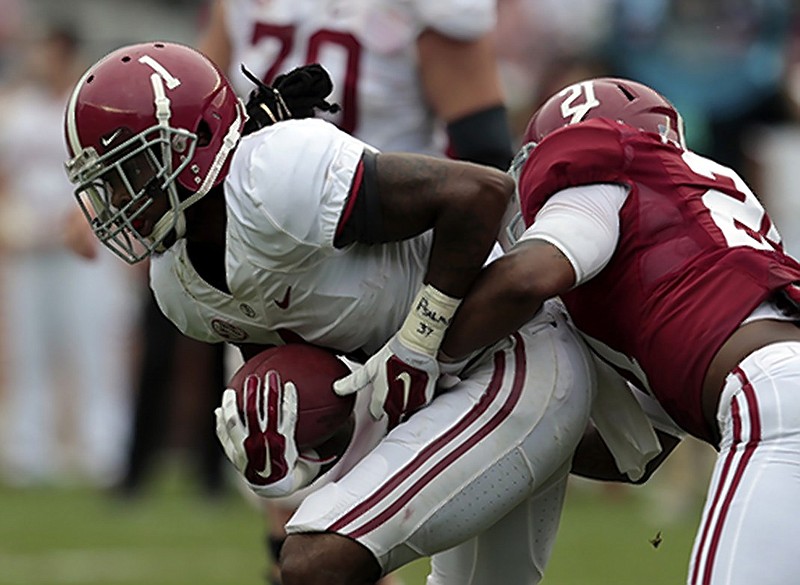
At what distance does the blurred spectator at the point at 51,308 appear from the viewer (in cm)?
855

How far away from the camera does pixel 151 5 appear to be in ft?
43.4

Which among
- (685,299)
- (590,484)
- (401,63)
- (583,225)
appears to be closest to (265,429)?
(583,225)

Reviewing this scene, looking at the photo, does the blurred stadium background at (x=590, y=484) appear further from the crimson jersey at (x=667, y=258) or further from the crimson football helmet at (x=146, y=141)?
the crimson football helmet at (x=146, y=141)

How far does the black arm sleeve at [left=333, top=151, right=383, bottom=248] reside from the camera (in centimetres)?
304

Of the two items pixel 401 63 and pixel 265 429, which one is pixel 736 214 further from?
pixel 401 63

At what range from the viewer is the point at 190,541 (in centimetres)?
681

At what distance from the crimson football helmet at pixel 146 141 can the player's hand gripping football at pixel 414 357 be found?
0.42 m

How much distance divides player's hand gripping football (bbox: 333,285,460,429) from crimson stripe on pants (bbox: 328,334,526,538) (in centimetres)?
9

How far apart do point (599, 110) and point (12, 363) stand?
6944mm

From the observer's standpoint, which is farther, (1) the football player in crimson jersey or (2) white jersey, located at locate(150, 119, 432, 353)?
(2) white jersey, located at locate(150, 119, 432, 353)

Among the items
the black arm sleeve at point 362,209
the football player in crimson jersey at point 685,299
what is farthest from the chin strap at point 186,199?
the football player in crimson jersey at point 685,299

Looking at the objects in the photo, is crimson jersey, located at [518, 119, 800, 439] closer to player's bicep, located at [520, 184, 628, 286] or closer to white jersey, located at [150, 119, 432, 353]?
player's bicep, located at [520, 184, 628, 286]

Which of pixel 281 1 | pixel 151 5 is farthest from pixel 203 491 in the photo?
pixel 151 5

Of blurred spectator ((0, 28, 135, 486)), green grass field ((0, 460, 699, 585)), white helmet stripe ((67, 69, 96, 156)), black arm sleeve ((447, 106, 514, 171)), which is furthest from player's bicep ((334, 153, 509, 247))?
blurred spectator ((0, 28, 135, 486))
